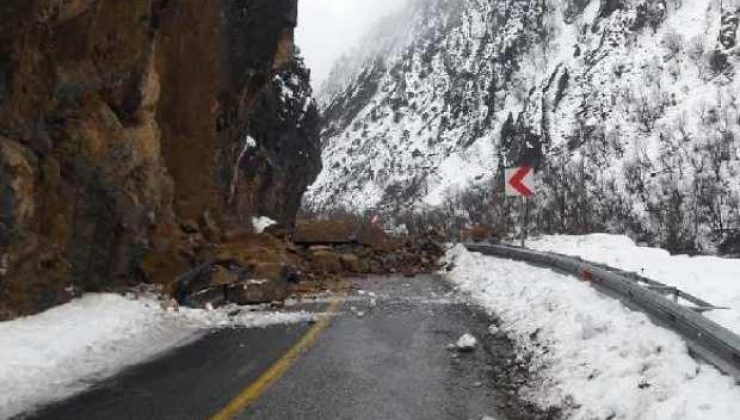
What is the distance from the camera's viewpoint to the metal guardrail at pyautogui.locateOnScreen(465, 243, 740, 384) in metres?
6.37

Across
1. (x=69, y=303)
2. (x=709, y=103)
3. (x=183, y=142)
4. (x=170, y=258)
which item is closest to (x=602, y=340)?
(x=69, y=303)

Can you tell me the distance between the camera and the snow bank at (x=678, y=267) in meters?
9.75

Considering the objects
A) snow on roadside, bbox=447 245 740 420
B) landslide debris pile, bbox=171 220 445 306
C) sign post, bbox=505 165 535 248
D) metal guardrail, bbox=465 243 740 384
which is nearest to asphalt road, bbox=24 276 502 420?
snow on roadside, bbox=447 245 740 420

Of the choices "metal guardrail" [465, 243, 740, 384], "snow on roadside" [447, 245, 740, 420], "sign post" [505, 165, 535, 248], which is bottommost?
"snow on roadside" [447, 245, 740, 420]

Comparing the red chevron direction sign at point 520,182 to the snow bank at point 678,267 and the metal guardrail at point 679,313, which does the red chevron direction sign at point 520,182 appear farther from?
the metal guardrail at point 679,313

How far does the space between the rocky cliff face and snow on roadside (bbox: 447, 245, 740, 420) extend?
7416 mm

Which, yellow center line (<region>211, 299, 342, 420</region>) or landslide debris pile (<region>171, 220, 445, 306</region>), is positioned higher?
landslide debris pile (<region>171, 220, 445, 306</region>)

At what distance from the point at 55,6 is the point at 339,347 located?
7132 mm

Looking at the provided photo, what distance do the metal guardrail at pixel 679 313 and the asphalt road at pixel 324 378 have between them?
178 cm

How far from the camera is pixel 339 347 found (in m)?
10.8

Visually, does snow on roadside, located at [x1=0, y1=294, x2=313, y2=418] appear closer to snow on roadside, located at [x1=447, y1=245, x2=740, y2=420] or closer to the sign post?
snow on roadside, located at [x1=447, y1=245, x2=740, y2=420]

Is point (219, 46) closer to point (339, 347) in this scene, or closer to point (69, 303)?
point (69, 303)

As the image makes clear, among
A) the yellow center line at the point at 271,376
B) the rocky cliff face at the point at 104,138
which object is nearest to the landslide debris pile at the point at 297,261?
the rocky cliff face at the point at 104,138

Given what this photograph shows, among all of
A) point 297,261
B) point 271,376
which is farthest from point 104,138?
point 297,261
